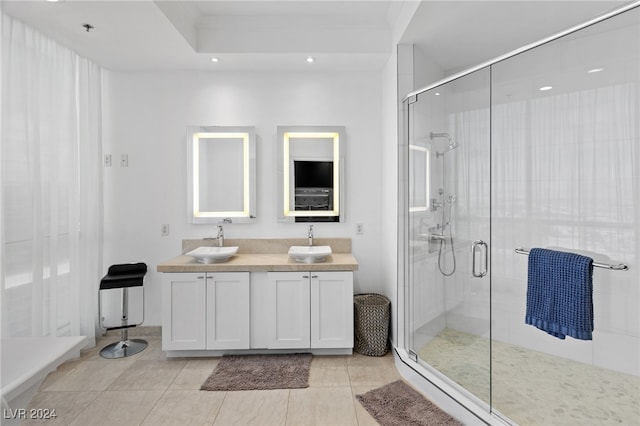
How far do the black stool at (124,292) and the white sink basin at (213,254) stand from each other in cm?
57

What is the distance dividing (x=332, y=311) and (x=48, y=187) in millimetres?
2494

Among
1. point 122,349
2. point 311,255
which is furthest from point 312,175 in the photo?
point 122,349

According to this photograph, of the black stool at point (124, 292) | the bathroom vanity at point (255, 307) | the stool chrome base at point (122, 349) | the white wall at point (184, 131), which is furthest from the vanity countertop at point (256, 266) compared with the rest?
the stool chrome base at point (122, 349)

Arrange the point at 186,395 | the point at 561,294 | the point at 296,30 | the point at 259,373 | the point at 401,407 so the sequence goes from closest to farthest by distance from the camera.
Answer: the point at 561,294 → the point at 401,407 → the point at 186,395 → the point at 259,373 → the point at 296,30

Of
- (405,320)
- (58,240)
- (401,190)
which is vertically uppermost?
(401,190)

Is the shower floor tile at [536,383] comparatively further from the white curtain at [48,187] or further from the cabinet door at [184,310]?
the white curtain at [48,187]

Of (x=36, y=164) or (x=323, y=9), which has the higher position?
(x=323, y=9)

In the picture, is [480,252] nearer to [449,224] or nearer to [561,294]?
[449,224]

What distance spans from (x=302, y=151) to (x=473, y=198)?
163 centimetres

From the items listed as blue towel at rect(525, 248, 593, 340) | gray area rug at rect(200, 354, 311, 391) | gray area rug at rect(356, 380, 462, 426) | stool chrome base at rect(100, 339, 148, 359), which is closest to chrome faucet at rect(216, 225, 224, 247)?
gray area rug at rect(200, 354, 311, 391)

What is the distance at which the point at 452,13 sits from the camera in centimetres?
244

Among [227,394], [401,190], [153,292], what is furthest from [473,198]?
[153,292]

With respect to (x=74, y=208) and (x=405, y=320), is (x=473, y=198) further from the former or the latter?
(x=74, y=208)

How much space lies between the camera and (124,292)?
9.94 ft
